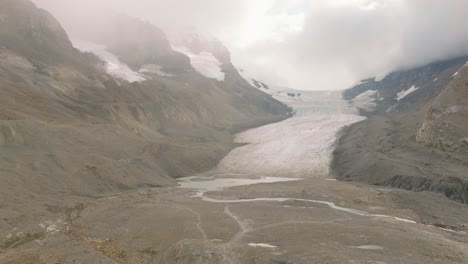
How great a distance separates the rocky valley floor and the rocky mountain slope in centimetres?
450

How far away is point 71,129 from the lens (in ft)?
263

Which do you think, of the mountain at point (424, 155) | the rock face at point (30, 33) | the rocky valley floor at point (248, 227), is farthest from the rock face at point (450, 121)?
the rock face at point (30, 33)

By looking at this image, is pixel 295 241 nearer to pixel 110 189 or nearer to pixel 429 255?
pixel 429 255

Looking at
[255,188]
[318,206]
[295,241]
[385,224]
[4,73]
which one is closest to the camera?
[295,241]

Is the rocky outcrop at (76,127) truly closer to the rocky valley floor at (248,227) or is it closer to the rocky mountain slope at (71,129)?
the rocky mountain slope at (71,129)

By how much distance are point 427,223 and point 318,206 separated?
13.4 metres

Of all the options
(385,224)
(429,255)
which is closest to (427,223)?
(385,224)

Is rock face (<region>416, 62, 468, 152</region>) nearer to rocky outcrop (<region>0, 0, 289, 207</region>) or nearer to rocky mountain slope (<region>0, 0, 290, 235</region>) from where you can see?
rocky mountain slope (<region>0, 0, 290, 235</region>)

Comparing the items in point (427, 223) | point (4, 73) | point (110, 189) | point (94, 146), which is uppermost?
point (4, 73)

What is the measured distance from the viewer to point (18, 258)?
3359 centimetres

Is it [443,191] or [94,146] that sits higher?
[94,146]

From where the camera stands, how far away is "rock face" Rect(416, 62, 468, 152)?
88831 millimetres

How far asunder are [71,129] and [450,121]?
78.5 m

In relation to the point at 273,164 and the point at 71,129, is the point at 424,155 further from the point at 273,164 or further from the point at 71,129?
the point at 71,129
